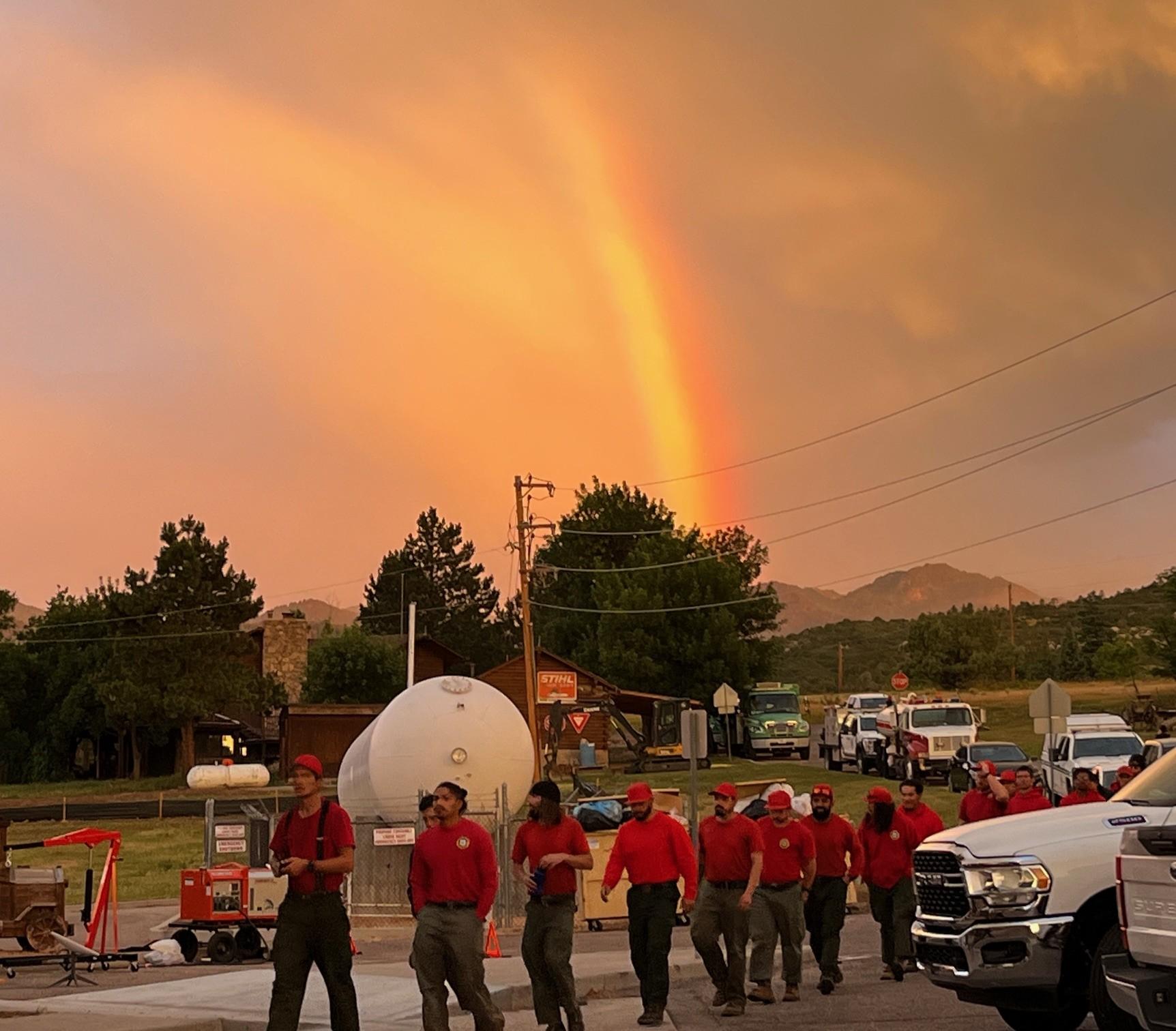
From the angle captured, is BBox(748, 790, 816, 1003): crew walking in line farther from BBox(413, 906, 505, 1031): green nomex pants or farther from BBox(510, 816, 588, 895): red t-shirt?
BBox(413, 906, 505, 1031): green nomex pants

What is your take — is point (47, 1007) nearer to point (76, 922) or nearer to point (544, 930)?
point (544, 930)

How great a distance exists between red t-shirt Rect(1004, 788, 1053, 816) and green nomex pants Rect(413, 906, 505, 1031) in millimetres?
7275

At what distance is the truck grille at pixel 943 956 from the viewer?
36.9 ft

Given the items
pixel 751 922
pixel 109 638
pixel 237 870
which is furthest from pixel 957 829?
pixel 109 638

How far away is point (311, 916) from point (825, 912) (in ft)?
22.8

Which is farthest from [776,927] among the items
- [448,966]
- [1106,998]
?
[1106,998]

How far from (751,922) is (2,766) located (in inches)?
3085

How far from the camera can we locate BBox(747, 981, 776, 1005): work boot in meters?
14.8

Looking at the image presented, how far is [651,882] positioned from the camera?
44.7ft

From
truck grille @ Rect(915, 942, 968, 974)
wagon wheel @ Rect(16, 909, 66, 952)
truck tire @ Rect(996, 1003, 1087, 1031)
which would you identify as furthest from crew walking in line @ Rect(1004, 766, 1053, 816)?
wagon wheel @ Rect(16, 909, 66, 952)

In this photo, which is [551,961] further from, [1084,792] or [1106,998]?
[1084,792]

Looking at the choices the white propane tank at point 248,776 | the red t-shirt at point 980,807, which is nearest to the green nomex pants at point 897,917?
the red t-shirt at point 980,807

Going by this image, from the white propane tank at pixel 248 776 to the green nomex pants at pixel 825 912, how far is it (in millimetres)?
53118

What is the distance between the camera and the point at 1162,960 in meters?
8.28
